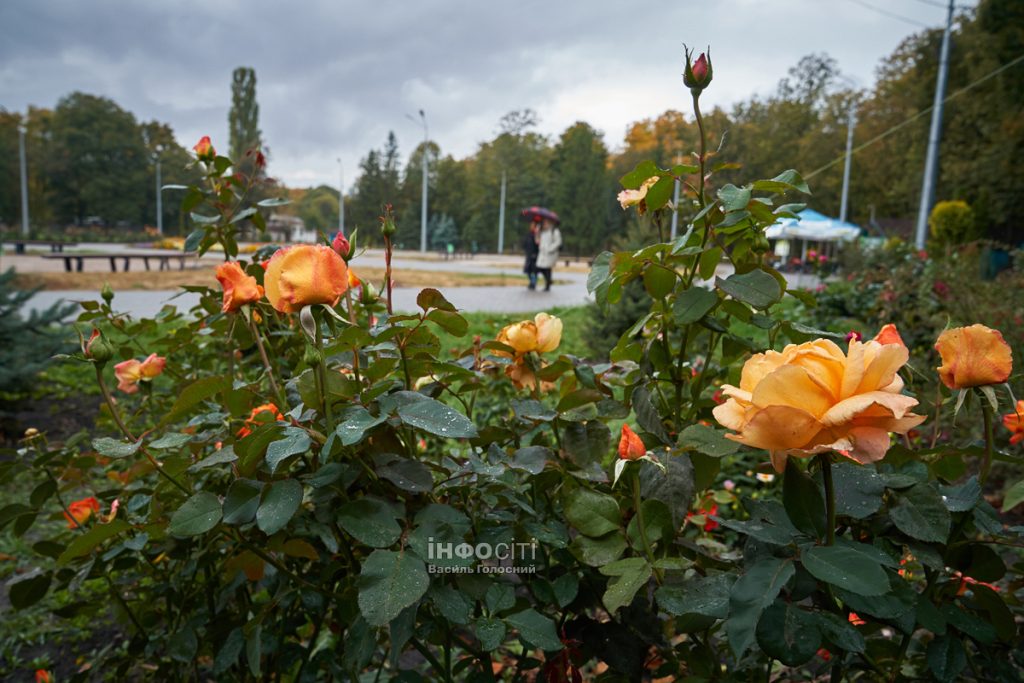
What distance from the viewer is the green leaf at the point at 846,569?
37cm

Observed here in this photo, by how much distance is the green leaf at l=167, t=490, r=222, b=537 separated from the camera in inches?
20.3

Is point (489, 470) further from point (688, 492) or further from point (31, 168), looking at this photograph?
point (31, 168)

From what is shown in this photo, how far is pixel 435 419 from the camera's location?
0.50 m

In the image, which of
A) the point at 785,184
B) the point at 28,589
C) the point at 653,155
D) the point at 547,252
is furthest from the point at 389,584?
the point at 547,252

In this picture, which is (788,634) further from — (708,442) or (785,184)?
(785,184)

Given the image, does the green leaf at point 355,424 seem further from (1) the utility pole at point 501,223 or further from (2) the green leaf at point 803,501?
(1) the utility pole at point 501,223

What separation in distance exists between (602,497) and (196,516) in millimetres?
351

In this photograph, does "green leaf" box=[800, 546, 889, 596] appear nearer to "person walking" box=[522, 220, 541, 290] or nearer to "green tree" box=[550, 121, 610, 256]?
"person walking" box=[522, 220, 541, 290]

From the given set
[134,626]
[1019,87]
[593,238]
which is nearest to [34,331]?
[134,626]

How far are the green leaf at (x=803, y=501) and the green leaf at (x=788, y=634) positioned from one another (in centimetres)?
5

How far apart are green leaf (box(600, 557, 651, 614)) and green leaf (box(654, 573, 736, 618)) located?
0.06ft

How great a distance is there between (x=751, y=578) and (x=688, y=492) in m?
0.16

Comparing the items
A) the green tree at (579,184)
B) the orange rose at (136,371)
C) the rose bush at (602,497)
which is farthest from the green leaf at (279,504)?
the green tree at (579,184)

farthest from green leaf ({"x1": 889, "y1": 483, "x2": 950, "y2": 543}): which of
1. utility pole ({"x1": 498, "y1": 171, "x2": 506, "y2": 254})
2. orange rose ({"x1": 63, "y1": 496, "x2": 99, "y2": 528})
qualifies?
utility pole ({"x1": 498, "y1": 171, "x2": 506, "y2": 254})
